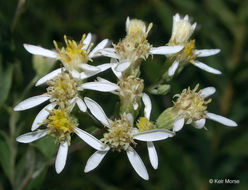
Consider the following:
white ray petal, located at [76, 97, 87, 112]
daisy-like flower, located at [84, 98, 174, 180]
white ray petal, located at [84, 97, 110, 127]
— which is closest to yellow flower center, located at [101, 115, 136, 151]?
daisy-like flower, located at [84, 98, 174, 180]

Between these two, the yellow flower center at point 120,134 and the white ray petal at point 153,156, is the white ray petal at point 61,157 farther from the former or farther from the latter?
the white ray petal at point 153,156

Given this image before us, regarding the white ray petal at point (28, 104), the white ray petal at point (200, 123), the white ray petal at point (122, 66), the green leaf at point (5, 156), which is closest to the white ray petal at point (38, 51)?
the white ray petal at point (28, 104)

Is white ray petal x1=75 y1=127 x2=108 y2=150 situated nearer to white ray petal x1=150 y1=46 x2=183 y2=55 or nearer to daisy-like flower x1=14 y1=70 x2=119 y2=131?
daisy-like flower x1=14 y1=70 x2=119 y2=131

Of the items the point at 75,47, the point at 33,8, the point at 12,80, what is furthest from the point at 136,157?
the point at 33,8

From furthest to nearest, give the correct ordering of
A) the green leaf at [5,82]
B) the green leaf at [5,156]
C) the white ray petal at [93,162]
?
the green leaf at [5,82]
the green leaf at [5,156]
the white ray petal at [93,162]

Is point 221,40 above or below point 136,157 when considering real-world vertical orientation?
above

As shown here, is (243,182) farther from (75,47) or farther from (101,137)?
(75,47)

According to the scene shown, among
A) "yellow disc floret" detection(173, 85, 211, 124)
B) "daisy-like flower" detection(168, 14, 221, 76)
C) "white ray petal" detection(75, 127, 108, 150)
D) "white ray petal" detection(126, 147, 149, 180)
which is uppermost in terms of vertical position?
"daisy-like flower" detection(168, 14, 221, 76)
